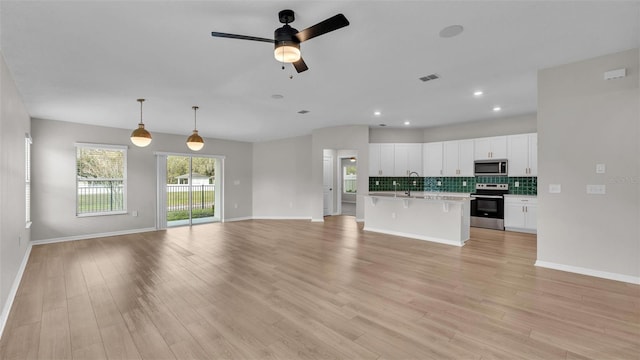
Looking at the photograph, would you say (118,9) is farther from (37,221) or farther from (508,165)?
(508,165)

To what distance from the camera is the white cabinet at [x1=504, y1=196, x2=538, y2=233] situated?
6.21m

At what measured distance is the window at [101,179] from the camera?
643cm

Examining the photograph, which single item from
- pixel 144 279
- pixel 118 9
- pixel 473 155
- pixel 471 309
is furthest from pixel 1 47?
pixel 473 155

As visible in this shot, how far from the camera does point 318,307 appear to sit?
9.11 ft

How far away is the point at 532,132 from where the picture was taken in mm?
6375

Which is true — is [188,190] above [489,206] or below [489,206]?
above

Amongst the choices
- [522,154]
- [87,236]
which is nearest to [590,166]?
[522,154]

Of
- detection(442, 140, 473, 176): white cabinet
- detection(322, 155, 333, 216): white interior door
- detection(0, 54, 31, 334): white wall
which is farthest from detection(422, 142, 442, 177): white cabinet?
detection(0, 54, 31, 334): white wall

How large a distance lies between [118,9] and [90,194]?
6007 millimetres

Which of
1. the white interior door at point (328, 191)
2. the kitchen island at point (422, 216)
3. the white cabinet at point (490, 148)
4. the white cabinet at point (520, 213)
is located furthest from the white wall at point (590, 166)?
the white interior door at point (328, 191)

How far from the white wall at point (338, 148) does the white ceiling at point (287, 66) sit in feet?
7.90

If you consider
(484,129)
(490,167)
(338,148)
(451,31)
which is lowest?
(490,167)

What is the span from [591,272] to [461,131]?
4.74 metres

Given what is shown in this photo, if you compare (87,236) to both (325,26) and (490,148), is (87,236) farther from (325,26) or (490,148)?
A: (490,148)
